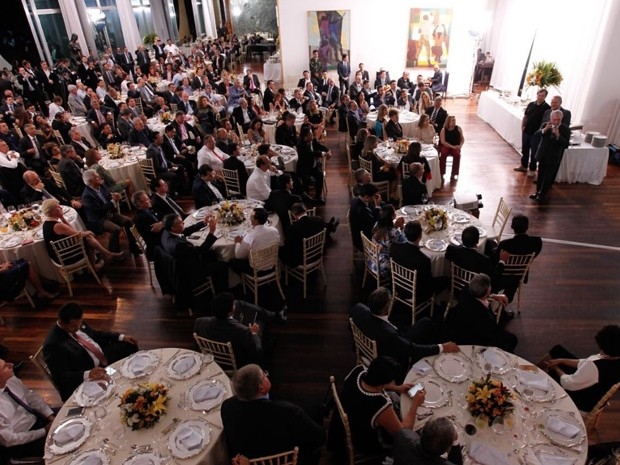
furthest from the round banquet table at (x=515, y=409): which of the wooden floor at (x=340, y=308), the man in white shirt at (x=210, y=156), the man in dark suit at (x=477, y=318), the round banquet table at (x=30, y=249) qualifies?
the man in white shirt at (x=210, y=156)

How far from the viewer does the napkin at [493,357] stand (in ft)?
11.2

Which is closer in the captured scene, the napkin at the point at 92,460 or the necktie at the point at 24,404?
the napkin at the point at 92,460

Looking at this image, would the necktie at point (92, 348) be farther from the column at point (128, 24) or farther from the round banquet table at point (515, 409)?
the column at point (128, 24)

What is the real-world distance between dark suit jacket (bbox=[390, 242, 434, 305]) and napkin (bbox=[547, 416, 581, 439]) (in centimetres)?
197

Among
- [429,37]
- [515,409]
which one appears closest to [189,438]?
[515,409]

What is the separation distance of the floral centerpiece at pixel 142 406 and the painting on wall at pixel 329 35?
1355 cm

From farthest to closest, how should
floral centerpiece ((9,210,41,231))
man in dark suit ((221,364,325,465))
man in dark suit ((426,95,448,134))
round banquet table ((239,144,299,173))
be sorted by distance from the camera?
man in dark suit ((426,95,448,134)) → round banquet table ((239,144,299,173)) → floral centerpiece ((9,210,41,231)) → man in dark suit ((221,364,325,465))

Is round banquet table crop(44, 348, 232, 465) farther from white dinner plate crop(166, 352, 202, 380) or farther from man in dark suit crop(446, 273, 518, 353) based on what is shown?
man in dark suit crop(446, 273, 518, 353)

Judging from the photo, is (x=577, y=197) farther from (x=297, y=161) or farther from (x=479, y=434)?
(x=479, y=434)

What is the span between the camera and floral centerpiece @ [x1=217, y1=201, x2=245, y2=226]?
5684 millimetres

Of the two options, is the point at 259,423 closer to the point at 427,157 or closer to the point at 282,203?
the point at 282,203

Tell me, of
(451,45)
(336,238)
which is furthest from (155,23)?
(336,238)

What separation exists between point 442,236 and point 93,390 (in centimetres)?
410

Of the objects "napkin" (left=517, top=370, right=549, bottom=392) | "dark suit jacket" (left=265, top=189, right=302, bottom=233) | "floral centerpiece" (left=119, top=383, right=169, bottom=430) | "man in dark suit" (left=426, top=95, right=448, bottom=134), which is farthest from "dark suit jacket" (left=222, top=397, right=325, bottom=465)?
"man in dark suit" (left=426, top=95, right=448, bottom=134)
